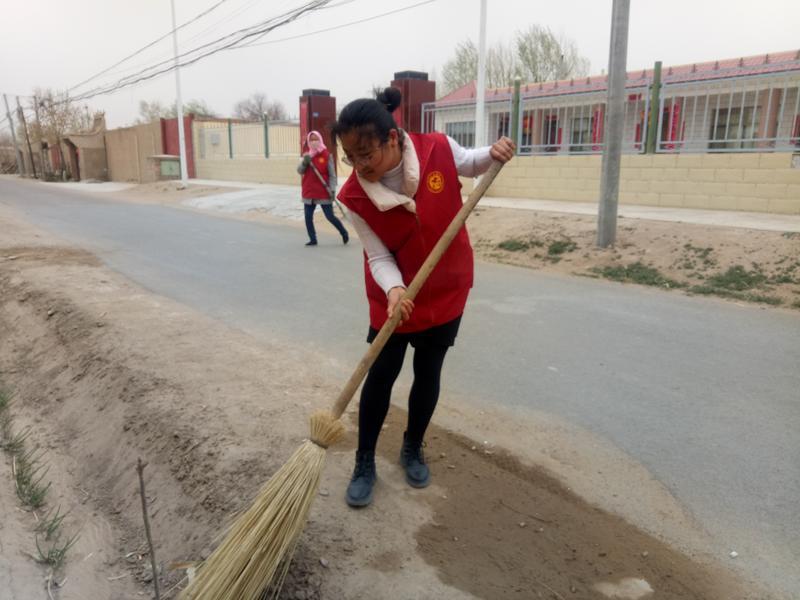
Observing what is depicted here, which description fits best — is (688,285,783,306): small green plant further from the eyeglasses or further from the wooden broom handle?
the eyeglasses

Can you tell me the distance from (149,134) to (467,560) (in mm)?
29628

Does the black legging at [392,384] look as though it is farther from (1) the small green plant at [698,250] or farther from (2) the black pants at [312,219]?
(2) the black pants at [312,219]

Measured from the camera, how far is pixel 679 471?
9.28ft

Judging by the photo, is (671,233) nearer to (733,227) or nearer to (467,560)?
(733,227)

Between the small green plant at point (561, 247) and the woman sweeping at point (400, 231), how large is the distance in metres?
5.64

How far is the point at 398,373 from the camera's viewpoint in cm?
250

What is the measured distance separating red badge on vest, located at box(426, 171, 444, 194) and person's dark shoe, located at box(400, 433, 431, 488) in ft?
3.62

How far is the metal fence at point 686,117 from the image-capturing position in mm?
9375

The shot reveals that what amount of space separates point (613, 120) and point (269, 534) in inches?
269

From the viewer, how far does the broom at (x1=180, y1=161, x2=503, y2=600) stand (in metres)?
1.94

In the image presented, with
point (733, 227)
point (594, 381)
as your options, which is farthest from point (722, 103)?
point (594, 381)

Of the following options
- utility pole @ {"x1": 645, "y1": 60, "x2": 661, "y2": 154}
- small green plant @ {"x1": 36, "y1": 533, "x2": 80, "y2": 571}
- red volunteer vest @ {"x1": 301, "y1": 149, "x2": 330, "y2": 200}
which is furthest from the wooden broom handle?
utility pole @ {"x1": 645, "y1": 60, "x2": 661, "y2": 154}

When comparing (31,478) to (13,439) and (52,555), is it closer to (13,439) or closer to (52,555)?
(13,439)

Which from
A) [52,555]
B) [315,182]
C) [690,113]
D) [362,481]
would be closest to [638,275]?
[315,182]
